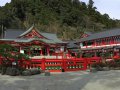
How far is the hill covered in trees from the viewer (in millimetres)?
81650

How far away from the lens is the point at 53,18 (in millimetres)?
90125

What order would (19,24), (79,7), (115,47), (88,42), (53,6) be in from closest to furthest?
(115,47)
(88,42)
(19,24)
(53,6)
(79,7)

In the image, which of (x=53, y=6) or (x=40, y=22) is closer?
(x=40, y=22)

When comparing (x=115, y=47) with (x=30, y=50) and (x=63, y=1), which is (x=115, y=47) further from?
(x=63, y=1)

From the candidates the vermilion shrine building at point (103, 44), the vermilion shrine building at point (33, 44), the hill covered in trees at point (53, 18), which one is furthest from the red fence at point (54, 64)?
the hill covered in trees at point (53, 18)

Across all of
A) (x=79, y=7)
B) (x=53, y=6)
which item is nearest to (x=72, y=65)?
(x=53, y=6)

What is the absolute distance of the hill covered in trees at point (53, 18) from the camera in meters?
81.7

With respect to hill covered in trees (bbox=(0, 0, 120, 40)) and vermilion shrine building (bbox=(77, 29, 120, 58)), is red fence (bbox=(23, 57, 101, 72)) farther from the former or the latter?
hill covered in trees (bbox=(0, 0, 120, 40))

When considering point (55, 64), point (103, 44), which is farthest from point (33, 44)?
point (55, 64)

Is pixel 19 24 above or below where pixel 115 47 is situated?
above

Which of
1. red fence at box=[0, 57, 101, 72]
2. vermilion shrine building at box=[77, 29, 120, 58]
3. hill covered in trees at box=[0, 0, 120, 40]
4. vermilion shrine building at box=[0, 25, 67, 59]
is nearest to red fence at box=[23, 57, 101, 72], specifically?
red fence at box=[0, 57, 101, 72]

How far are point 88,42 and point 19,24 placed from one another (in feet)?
116

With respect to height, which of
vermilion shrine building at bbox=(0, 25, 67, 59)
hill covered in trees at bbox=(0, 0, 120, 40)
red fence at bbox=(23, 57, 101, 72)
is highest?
hill covered in trees at bbox=(0, 0, 120, 40)

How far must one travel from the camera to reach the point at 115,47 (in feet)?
141
